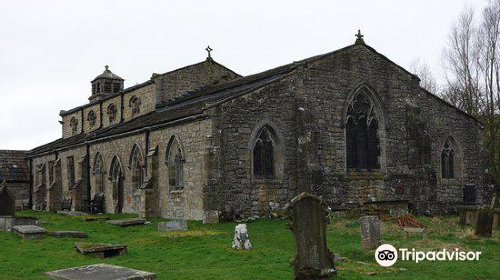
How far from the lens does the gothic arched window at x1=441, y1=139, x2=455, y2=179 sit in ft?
109

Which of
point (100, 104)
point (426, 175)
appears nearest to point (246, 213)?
point (426, 175)

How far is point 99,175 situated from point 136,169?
18.8 ft

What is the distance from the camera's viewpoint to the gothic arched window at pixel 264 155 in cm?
2753

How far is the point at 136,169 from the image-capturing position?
33344 millimetres

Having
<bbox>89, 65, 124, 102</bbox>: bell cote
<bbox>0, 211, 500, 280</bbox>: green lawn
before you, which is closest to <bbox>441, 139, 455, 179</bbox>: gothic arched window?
<bbox>0, 211, 500, 280</bbox>: green lawn

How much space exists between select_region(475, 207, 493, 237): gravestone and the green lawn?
350 millimetres

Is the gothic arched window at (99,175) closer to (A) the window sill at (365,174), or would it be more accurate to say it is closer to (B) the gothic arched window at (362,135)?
(B) the gothic arched window at (362,135)

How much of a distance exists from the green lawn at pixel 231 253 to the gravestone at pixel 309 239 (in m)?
0.47

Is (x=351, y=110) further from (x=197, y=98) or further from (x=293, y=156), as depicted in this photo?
(x=197, y=98)

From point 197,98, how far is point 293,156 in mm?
9675

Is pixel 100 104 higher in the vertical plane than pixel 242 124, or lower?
higher

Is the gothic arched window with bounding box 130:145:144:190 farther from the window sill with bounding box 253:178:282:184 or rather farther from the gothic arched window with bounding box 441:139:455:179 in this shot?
the gothic arched window with bounding box 441:139:455:179

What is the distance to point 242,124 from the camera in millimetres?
26828

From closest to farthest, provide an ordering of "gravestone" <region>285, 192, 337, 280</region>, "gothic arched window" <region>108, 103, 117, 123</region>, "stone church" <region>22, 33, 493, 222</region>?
"gravestone" <region>285, 192, 337, 280</region> → "stone church" <region>22, 33, 493, 222</region> → "gothic arched window" <region>108, 103, 117, 123</region>
